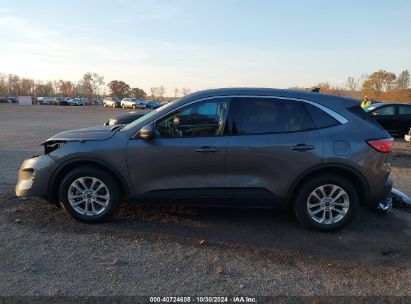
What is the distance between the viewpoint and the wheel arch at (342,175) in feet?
15.9

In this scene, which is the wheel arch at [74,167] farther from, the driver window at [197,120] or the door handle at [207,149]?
the door handle at [207,149]

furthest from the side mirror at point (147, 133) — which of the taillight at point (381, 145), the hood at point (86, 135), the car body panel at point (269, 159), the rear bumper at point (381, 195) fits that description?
the rear bumper at point (381, 195)

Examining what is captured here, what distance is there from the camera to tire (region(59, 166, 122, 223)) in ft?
16.3

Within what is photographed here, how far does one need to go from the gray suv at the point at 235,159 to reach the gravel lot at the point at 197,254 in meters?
0.36

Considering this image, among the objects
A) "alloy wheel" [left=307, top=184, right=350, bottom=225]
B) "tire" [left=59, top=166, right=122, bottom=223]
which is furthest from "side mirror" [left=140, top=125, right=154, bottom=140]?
"alloy wheel" [left=307, top=184, right=350, bottom=225]

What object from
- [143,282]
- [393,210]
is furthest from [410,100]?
[143,282]

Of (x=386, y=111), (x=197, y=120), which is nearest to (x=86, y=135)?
(x=197, y=120)

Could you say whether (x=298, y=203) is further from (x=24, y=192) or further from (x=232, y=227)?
(x=24, y=192)

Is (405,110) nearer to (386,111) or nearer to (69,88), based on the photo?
(386,111)

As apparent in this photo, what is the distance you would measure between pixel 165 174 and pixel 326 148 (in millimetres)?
2012

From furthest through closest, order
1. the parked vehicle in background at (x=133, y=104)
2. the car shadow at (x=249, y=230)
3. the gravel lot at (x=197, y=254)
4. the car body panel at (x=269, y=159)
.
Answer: the parked vehicle in background at (x=133, y=104) < the car body panel at (x=269, y=159) < the car shadow at (x=249, y=230) < the gravel lot at (x=197, y=254)

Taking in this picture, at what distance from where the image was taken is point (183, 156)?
4844 mm

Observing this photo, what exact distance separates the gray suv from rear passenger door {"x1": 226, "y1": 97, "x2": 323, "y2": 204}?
0.04ft

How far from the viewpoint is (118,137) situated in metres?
4.96
